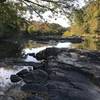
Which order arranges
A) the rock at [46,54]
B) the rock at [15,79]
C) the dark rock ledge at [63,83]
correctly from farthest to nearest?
1. the rock at [46,54]
2. the rock at [15,79]
3. the dark rock ledge at [63,83]

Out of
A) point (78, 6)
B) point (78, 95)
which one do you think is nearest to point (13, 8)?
point (78, 6)

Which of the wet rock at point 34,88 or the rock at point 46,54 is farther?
the rock at point 46,54

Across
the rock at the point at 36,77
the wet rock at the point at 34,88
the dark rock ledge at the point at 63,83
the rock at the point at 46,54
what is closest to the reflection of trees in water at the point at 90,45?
the rock at the point at 46,54

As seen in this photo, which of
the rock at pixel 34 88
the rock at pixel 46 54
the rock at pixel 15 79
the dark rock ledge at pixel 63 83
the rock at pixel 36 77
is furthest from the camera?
the rock at pixel 46 54

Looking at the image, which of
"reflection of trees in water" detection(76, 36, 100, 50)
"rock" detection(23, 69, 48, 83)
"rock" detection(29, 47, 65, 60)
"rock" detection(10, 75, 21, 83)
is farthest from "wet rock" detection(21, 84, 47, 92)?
"reflection of trees in water" detection(76, 36, 100, 50)

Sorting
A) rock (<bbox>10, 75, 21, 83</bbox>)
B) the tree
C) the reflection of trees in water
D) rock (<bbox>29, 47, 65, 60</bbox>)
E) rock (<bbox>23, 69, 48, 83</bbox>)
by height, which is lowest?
the reflection of trees in water

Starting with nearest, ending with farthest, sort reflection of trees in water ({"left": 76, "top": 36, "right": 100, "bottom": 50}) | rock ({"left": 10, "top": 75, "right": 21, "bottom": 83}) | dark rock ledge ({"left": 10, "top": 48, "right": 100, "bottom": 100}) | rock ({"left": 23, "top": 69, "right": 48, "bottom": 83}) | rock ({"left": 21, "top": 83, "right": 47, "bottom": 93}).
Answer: dark rock ledge ({"left": 10, "top": 48, "right": 100, "bottom": 100}), rock ({"left": 21, "top": 83, "right": 47, "bottom": 93}), rock ({"left": 23, "top": 69, "right": 48, "bottom": 83}), rock ({"left": 10, "top": 75, "right": 21, "bottom": 83}), reflection of trees in water ({"left": 76, "top": 36, "right": 100, "bottom": 50})

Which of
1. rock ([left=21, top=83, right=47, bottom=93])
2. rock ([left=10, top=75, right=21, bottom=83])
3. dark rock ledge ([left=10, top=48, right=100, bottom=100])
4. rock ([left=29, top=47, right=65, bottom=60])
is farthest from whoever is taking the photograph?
rock ([left=29, top=47, right=65, bottom=60])

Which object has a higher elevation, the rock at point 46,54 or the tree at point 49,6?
the tree at point 49,6

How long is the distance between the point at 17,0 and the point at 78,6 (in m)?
3.25

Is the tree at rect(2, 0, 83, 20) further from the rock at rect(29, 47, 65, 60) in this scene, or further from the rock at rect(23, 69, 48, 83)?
the rock at rect(29, 47, 65, 60)

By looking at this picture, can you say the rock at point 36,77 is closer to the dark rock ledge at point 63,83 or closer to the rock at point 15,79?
the dark rock ledge at point 63,83

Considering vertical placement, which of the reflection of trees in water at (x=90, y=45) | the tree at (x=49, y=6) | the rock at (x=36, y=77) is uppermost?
the tree at (x=49, y=6)

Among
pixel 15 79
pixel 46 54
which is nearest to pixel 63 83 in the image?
pixel 15 79
